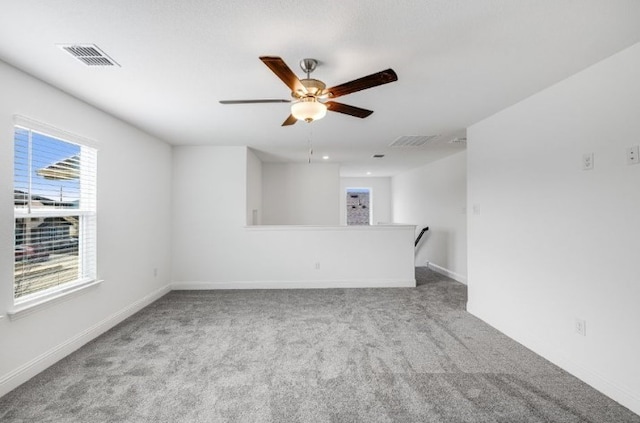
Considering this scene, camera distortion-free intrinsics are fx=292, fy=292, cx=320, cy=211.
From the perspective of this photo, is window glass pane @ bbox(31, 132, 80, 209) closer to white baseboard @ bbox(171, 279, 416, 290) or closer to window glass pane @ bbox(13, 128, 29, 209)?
window glass pane @ bbox(13, 128, 29, 209)

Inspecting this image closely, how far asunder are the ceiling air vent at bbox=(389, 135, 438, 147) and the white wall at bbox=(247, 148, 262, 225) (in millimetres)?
2429

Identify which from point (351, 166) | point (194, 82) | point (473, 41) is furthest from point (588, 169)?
point (351, 166)

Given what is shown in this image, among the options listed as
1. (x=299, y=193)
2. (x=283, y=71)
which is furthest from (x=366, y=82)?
(x=299, y=193)

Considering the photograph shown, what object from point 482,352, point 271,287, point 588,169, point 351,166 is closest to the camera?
point 588,169

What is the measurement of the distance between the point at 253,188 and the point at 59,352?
3.56m

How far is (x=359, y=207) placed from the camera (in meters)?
9.59

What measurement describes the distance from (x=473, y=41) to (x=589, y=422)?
7.97ft

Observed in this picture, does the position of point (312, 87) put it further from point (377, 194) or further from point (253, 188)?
point (377, 194)

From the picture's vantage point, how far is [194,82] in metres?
2.39

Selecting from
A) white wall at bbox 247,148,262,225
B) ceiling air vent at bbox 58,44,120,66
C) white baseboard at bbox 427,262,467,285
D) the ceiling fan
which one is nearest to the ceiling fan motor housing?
the ceiling fan

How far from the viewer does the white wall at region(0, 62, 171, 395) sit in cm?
210

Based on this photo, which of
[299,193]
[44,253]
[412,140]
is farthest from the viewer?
[299,193]

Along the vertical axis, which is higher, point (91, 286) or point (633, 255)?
point (633, 255)

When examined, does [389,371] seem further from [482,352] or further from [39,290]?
[39,290]
